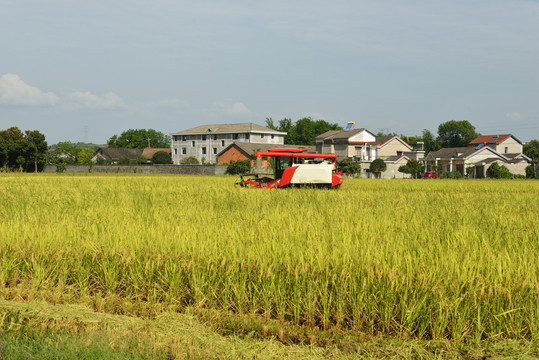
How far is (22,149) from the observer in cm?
5800

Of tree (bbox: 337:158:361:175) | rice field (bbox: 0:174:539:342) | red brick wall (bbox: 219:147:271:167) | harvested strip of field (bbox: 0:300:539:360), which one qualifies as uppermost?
red brick wall (bbox: 219:147:271:167)

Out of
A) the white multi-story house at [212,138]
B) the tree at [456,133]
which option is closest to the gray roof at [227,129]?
the white multi-story house at [212,138]

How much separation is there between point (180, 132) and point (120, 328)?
102749 mm

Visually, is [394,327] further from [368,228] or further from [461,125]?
[461,125]

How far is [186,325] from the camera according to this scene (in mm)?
4316

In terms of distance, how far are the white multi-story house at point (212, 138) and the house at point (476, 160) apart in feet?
114

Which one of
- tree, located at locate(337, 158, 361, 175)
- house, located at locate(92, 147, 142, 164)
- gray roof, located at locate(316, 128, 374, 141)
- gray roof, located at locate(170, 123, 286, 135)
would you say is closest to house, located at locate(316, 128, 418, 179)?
gray roof, located at locate(316, 128, 374, 141)

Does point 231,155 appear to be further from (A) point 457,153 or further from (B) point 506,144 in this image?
(B) point 506,144

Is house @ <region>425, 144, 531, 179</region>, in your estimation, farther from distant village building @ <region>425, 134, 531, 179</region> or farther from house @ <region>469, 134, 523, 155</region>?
house @ <region>469, 134, 523, 155</region>

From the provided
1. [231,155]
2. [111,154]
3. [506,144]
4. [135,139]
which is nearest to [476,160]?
[506,144]

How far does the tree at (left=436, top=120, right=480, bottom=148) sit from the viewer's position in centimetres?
13862

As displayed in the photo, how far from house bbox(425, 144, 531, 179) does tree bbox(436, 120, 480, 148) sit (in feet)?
176

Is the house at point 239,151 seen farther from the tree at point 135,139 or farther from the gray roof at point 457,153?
the tree at point 135,139

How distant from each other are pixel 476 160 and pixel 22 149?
67959 mm
